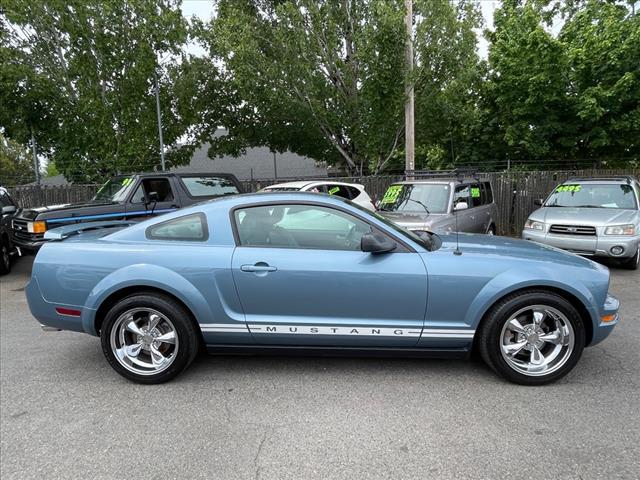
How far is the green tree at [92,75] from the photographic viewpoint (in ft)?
38.7

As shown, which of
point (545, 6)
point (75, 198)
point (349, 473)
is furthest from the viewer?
point (545, 6)

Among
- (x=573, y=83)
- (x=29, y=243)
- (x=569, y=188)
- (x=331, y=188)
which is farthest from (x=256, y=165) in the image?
(x=569, y=188)

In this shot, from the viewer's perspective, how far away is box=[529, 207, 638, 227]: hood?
729cm

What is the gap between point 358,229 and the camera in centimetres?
362

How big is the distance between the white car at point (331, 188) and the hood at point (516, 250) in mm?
5199

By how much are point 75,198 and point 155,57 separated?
4.55 metres

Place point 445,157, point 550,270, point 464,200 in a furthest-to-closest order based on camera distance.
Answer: point 445,157 < point 464,200 < point 550,270

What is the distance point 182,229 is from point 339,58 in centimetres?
1041

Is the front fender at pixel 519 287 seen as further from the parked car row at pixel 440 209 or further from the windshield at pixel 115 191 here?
the windshield at pixel 115 191

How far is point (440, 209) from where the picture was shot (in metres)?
Answer: 7.81

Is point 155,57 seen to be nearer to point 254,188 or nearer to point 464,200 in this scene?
point 254,188

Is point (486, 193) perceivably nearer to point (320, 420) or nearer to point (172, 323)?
point (320, 420)

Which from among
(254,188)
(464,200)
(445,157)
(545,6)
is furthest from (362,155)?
(545,6)

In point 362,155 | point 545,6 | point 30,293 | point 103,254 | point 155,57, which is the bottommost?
point 30,293
